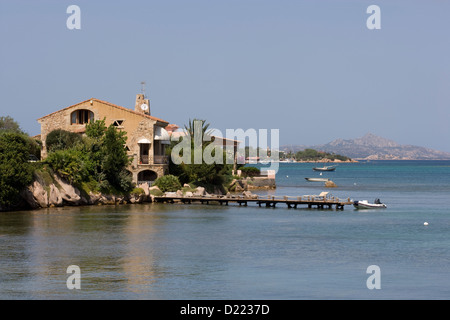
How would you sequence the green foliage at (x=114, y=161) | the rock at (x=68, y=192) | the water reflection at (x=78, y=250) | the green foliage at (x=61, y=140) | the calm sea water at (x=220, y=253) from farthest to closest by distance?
the green foliage at (x=61, y=140) → the green foliage at (x=114, y=161) → the rock at (x=68, y=192) → the water reflection at (x=78, y=250) → the calm sea water at (x=220, y=253)

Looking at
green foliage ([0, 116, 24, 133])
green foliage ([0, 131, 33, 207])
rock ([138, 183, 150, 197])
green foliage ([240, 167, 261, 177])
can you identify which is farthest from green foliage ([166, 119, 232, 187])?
green foliage ([0, 116, 24, 133])

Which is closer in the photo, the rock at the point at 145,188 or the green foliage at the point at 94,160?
the green foliage at the point at 94,160

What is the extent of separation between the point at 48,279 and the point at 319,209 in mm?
42192

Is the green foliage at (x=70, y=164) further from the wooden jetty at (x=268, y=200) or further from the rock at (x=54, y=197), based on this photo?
the wooden jetty at (x=268, y=200)

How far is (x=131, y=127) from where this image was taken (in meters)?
82.4

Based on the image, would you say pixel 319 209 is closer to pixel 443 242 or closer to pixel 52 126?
→ pixel 443 242

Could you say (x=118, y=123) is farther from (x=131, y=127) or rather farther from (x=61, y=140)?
(x=61, y=140)

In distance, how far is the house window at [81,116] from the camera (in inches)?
3285

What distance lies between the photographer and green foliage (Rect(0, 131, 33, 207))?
61812 millimetres

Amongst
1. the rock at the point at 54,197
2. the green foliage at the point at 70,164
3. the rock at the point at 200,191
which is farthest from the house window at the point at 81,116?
the rock at the point at 54,197

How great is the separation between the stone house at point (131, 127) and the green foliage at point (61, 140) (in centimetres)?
191

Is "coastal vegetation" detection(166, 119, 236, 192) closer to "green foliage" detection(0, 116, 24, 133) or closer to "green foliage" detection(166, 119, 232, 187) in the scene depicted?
"green foliage" detection(166, 119, 232, 187)

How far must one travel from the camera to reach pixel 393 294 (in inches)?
1298
